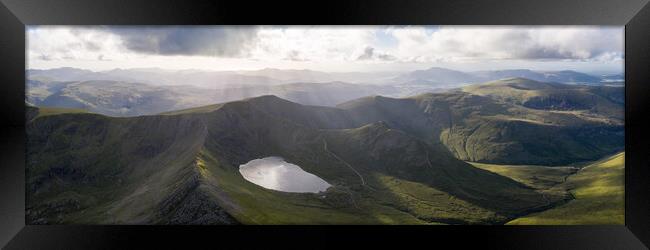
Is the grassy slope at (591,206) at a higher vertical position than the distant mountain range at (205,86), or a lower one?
lower

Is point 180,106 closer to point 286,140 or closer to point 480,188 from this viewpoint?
point 286,140

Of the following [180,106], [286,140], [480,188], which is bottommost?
[480,188]

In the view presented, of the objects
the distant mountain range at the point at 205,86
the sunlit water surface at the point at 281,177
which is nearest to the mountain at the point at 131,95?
the distant mountain range at the point at 205,86

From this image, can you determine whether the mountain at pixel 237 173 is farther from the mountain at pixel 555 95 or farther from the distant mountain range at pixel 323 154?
the mountain at pixel 555 95

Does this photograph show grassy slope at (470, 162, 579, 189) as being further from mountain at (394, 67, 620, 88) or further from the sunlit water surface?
the sunlit water surface

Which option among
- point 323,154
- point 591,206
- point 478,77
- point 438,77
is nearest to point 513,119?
point 478,77

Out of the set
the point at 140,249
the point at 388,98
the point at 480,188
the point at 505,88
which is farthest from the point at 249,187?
the point at 505,88

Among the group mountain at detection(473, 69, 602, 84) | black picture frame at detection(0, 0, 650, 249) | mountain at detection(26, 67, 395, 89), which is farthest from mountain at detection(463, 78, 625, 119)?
black picture frame at detection(0, 0, 650, 249)
